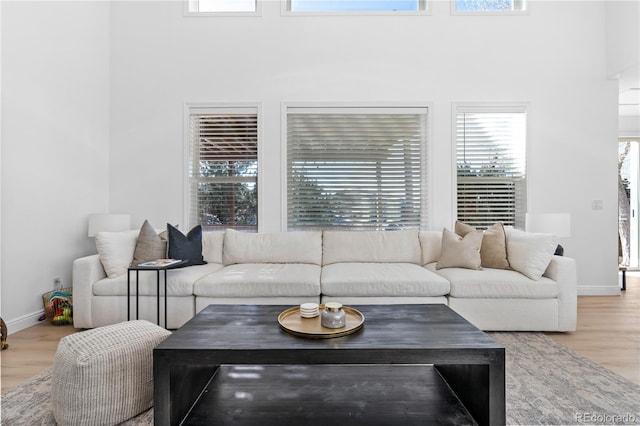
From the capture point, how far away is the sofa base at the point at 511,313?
2.72m

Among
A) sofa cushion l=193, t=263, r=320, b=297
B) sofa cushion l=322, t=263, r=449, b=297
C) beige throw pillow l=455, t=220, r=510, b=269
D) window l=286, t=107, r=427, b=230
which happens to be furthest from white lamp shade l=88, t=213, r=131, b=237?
beige throw pillow l=455, t=220, r=510, b=269

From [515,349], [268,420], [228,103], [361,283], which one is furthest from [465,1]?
[268,420]

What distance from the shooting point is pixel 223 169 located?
4.04 meters

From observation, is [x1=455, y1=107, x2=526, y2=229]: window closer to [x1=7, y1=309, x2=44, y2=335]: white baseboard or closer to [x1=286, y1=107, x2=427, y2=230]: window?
[x1=286, y1=107, x2=427, y2=230]: window

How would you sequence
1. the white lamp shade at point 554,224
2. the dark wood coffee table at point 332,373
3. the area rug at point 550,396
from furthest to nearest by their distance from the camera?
the white lamp shade at point 554,224
the area rug at point 550,396
the dark wood coffee table at point 332,373

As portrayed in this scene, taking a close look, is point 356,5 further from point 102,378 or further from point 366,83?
point 102,378

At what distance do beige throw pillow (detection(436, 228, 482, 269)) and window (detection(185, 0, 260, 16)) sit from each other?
3418mm

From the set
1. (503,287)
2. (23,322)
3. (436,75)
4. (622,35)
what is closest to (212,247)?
(23,322)

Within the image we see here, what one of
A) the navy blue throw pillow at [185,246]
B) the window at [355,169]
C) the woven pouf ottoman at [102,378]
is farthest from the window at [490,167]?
the woven pouf ottoman at [102,378]

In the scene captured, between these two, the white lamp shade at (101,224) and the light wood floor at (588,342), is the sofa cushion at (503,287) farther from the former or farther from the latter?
the white lamp shade at (101,224)

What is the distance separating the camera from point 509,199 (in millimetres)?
3969

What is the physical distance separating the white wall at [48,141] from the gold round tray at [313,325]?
263 cm

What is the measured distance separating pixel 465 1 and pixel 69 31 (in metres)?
4.40

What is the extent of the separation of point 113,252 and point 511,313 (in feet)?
11.2
